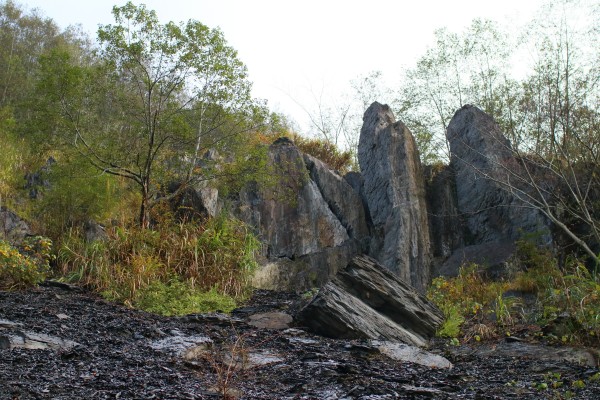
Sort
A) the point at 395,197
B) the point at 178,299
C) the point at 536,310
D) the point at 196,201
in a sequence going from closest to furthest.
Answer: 1. the point at 536,310
2. the point at 178,299
3. the point at 196,201
4. the point at 395,197

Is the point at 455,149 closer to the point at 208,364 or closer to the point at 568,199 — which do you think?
the point at 568,199

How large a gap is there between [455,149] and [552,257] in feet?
13.4

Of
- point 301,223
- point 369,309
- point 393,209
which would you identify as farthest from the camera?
point 393,209

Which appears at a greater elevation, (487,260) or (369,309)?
(487,260)

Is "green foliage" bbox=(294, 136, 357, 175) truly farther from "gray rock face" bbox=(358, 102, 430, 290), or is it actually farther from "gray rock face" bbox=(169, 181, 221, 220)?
"gray rock face" bbox=(169, 181, 221, 220)

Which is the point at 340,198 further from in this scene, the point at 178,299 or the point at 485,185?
the point at 178,299

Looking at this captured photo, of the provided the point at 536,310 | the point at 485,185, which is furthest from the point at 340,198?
the point at 536,310

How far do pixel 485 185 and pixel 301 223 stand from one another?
4.51m

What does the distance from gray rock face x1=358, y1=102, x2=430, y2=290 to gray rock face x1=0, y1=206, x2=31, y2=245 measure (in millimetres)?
7215

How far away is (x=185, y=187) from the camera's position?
33.8ft

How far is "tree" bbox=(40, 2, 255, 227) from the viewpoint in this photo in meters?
9.48

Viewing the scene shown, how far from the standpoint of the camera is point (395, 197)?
1365 cm

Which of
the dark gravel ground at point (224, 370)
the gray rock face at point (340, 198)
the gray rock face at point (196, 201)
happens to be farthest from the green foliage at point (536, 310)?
the gray rock face at point (196, 201)

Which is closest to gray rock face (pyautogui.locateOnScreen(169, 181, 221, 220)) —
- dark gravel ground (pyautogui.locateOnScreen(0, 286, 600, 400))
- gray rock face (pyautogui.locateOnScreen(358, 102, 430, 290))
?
gray rock face (pyautogui.locateOnScreen(358, 102, 430, 290))
